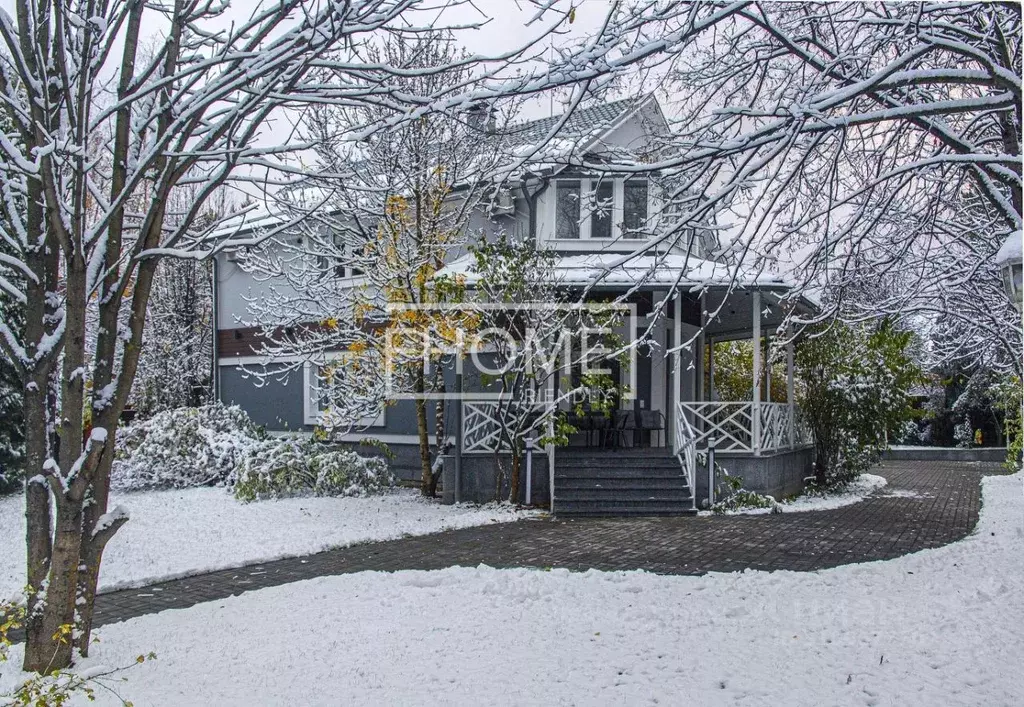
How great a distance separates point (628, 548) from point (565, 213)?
7074mm

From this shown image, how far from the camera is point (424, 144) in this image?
12.4 meters

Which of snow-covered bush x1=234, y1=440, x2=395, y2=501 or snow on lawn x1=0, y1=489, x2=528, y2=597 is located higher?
snow-covered bush x1=234, y1=440, x2=395, y2=501

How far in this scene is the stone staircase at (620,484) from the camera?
11.7m

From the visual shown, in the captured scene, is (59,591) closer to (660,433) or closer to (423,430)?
(423,430)

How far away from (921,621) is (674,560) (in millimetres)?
2858

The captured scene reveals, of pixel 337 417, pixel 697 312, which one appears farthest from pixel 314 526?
pixel 697 312

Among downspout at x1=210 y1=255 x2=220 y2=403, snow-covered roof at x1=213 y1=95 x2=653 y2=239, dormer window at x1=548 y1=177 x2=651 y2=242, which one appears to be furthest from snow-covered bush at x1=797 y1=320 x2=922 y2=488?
downspout at x1=210 y1=255 x2=220 y2=403

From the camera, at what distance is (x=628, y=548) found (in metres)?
9.16

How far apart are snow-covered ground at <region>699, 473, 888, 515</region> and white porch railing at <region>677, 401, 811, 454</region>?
0.88 m

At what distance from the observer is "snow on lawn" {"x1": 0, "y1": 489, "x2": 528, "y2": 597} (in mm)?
8406

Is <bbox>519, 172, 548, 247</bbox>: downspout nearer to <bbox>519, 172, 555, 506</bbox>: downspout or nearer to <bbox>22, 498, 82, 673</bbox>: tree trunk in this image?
<bbox>519, 172, 555, 506</bbox>: downspout

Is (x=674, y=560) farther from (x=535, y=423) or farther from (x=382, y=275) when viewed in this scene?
(x=382, y=275)

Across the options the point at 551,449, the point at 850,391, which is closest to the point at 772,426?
the point at 850,391

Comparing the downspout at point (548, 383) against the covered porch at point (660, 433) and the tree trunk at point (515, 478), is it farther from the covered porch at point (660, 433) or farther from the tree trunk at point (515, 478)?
the tree trunk at point (515, 478)
